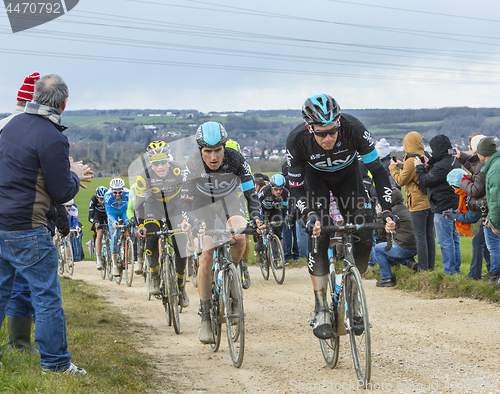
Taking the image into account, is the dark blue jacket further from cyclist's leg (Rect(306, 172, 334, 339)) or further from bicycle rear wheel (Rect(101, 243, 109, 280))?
bicycle rear wheel (Rect(101, 243, 109, 280))

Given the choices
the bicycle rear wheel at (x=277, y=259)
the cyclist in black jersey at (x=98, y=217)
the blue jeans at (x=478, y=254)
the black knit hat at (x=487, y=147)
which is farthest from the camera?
the cyclist in black jersey at (x=98, y=217)

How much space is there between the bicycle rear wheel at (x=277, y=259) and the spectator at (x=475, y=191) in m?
4.58

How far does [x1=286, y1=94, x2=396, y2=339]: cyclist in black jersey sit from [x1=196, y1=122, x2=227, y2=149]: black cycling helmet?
3.82 ft

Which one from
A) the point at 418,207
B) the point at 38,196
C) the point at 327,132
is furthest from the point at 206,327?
the point at 418,207

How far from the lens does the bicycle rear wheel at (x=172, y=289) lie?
8.24 metres

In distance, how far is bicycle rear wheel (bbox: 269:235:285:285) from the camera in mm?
12508

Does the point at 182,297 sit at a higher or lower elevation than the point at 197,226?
lower

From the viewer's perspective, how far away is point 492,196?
23.7 feet

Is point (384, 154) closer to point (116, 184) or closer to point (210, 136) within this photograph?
point (210, 136)

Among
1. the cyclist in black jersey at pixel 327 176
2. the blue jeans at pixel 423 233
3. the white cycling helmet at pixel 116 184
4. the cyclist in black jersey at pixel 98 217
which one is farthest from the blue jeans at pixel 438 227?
the cyclist in black jersey at pixel 98 217

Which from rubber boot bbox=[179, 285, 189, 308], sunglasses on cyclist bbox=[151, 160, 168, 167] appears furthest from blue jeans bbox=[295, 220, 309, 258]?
sunglasses on cyclist bbox=[151, 160, 168, 167]

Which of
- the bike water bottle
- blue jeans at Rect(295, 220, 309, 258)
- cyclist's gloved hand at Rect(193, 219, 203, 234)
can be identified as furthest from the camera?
blue jeans at Rect(295, 220, 309, 258)

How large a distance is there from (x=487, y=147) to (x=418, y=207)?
2.56m

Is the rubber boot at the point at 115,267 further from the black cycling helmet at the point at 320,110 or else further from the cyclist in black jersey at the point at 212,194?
the black cycling helmet at the point at 320,110
